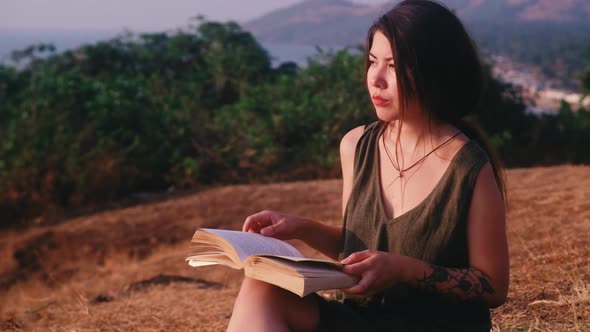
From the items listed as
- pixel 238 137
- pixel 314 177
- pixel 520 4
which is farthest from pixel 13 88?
pixel 520 4

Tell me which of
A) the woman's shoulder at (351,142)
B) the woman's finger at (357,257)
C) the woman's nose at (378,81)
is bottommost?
the woman's finger at (357,257)

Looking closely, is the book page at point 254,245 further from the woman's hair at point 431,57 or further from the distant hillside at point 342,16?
the distant hillside at point 342,16

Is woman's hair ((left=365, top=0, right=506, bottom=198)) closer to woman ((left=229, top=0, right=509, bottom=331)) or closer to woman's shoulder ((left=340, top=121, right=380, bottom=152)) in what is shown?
woman ((left=229, top=0, right=509, bottom=331))

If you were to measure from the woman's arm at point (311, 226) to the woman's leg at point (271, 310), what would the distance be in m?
0.22

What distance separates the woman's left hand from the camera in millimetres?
1694

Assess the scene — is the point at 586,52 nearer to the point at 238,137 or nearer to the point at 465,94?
the point at 238,137

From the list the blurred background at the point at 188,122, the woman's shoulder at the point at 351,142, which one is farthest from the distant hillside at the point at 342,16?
the woman's shoulder at the point at 351,142

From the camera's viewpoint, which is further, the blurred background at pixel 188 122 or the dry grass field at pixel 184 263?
the blurred background at pixel 188 122

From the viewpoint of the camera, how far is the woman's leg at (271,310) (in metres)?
1.82

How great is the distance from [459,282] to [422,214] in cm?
20

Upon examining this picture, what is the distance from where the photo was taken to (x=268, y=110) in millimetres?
9961

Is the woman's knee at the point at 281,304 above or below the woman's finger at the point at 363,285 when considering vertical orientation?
below

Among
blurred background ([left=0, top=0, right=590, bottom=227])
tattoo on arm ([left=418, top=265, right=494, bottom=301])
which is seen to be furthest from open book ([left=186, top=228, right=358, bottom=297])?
blurred background ([left=0, top=0, right=590, bottom=227])

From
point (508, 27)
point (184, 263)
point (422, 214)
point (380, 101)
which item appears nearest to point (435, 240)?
point (422, 214)
